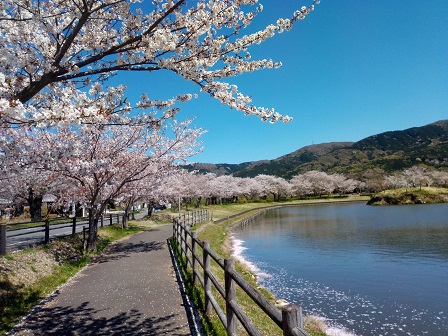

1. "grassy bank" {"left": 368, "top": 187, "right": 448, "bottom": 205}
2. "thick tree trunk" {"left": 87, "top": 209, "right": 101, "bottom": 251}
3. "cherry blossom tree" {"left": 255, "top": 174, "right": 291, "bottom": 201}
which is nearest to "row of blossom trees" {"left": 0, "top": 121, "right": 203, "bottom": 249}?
"thick tree trunk" {"left": 87, "top": 209, "right": 101, "bottom": 251}

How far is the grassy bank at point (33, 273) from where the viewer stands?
8008mm

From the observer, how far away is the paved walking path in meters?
6.62

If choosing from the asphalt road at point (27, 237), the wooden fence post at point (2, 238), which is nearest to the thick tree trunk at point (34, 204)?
the asphalt road at point (27, 237)

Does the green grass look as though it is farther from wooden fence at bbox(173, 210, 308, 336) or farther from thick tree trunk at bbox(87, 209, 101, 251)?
wooden fence at bbox(173, 210, 308, 336)

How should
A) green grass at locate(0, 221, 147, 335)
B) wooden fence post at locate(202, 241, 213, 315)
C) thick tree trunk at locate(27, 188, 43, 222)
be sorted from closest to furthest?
wooden fence post at locate(202, 241, 213, 315), green grass at locate(0, 221, 147, 335), thick tree trunk at locate(27, 188, 43, 222)

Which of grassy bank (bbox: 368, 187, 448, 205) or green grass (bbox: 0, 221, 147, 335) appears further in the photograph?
grassy bank (bbox: 368, 187, 448, 205)

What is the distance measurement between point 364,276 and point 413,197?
228ft

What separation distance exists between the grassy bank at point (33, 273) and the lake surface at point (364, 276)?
8519mm

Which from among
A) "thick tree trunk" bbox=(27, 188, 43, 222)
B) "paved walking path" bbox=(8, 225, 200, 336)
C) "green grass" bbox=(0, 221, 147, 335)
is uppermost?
"thick tree trunk" bbox=(27, 188, 43, 222)

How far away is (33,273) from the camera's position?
10797 mm

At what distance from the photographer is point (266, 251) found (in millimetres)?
23766

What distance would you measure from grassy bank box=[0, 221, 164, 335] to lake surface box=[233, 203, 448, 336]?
852 cm

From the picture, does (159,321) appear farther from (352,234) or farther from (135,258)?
(352,234)

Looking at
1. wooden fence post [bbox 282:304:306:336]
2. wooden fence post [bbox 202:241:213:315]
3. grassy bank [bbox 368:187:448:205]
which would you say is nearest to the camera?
wooden fence post [bbox 282:304:306:336]
